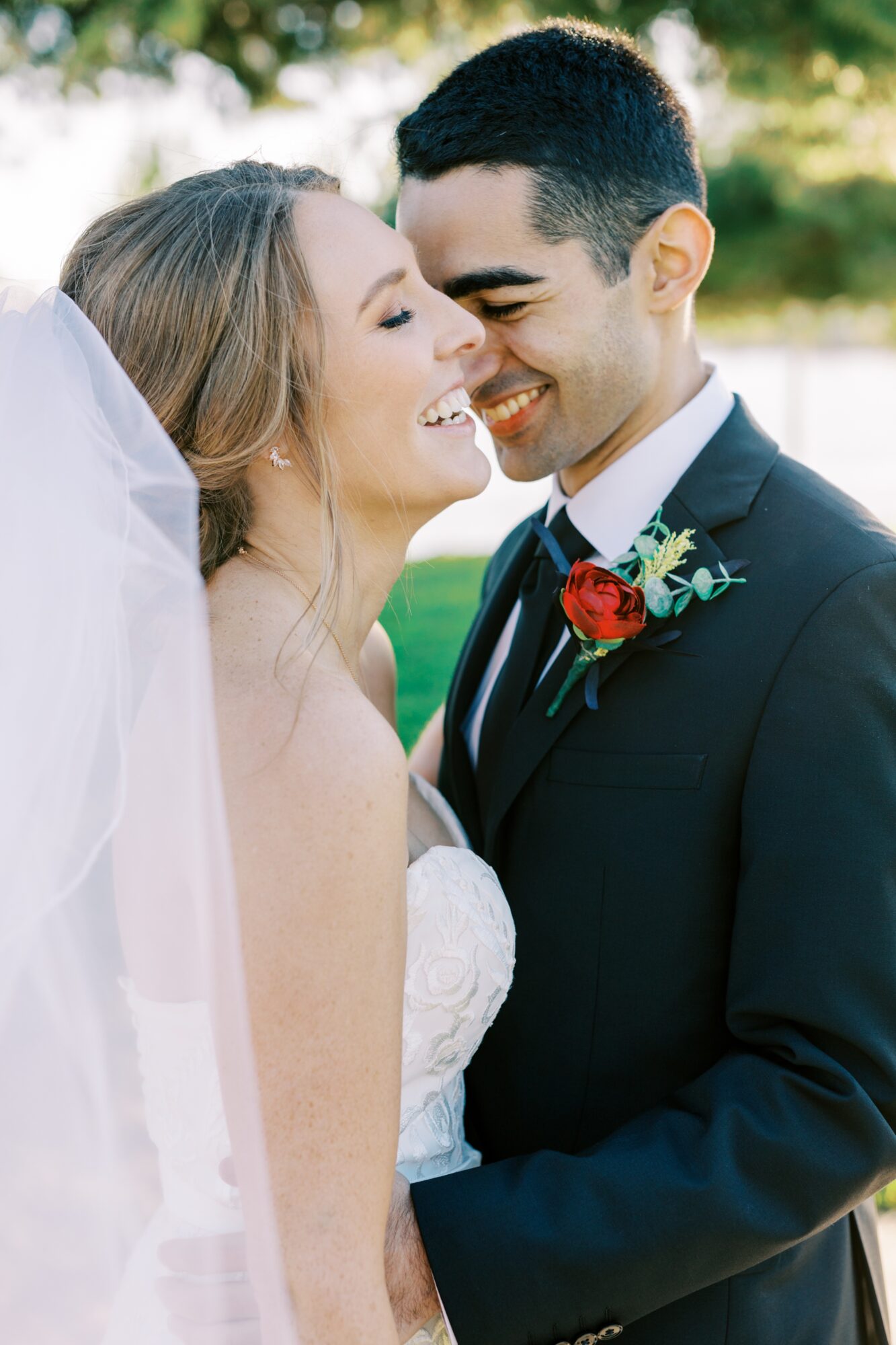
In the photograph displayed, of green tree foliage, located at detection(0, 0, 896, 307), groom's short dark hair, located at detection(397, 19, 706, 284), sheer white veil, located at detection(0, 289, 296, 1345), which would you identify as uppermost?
green tree foliage, located at detection(0, 0, 896, 307)

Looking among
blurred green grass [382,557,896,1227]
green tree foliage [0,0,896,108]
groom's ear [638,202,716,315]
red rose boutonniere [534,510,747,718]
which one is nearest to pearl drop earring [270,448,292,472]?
red rose boutonniere [534,510,747,718]

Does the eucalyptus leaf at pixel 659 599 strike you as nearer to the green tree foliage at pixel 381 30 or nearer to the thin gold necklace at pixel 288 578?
the thin gold necklace at pixel 288 578

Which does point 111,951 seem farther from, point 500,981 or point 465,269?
point 465,269

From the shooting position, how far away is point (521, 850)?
2.30 metres

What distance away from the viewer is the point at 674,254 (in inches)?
105

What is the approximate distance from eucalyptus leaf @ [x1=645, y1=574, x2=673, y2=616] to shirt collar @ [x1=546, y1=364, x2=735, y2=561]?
33 cm

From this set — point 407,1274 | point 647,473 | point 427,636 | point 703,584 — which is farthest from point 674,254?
point 427,636

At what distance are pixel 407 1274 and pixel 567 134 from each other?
2257 mm

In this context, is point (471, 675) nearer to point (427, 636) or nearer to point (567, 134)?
point (567, 134)

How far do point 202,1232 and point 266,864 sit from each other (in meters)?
0.74

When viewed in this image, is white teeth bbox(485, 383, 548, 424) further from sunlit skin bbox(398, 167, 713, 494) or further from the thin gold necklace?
the thin gold necklace

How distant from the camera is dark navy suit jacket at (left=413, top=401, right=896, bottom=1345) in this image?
73.7 inches

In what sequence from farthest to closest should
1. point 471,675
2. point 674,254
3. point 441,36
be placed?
point 441,36 < point 471,675 < point 674,254

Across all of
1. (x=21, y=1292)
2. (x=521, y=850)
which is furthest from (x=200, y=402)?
(x=21, y=1292)
